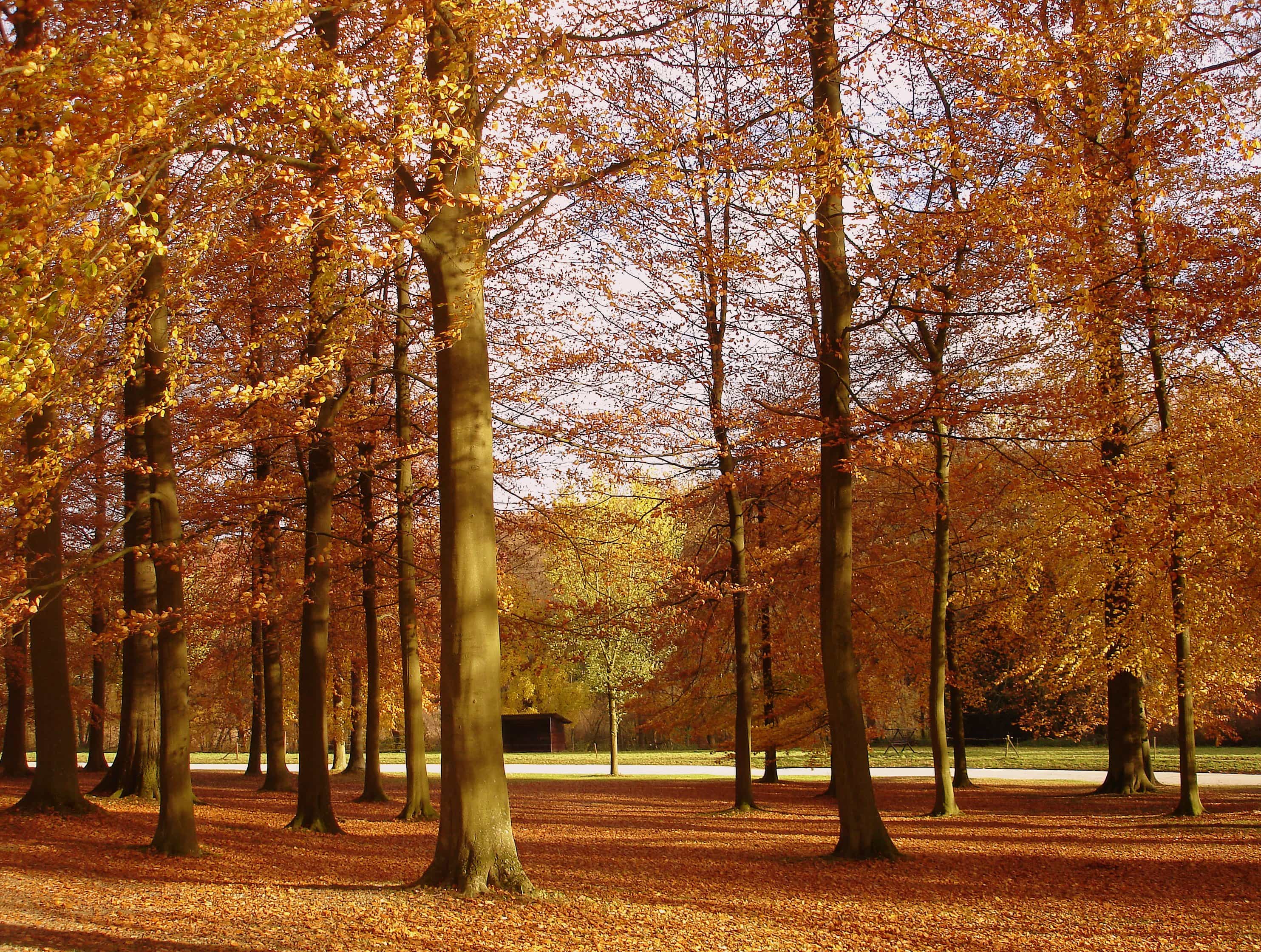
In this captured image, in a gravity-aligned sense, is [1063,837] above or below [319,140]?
below

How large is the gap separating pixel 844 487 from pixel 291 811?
1052 cm

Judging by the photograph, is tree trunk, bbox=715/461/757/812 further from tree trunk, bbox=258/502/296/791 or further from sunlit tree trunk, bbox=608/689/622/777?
sunlit tree trunk, bbox=608/689/622/777

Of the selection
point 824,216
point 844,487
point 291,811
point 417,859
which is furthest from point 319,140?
point 291,811

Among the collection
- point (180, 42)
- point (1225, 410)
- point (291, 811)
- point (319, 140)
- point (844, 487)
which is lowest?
point (291, 811)

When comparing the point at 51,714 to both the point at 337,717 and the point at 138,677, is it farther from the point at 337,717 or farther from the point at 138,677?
the point at 337,717

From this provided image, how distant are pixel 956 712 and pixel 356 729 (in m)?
17.3

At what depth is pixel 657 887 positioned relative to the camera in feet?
29.1

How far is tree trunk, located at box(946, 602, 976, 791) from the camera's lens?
20672mm

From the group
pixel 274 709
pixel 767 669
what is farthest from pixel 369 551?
pixel 767 669

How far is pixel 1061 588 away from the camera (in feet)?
53.6

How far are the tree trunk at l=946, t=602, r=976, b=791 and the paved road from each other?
307 cm

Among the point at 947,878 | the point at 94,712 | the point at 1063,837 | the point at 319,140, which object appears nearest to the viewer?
the point at 319,140

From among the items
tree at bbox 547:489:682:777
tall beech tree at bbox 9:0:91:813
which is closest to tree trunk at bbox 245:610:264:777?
tree at bbox 547:489:682:777

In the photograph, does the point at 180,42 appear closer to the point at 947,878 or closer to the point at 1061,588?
the point at 947,878
